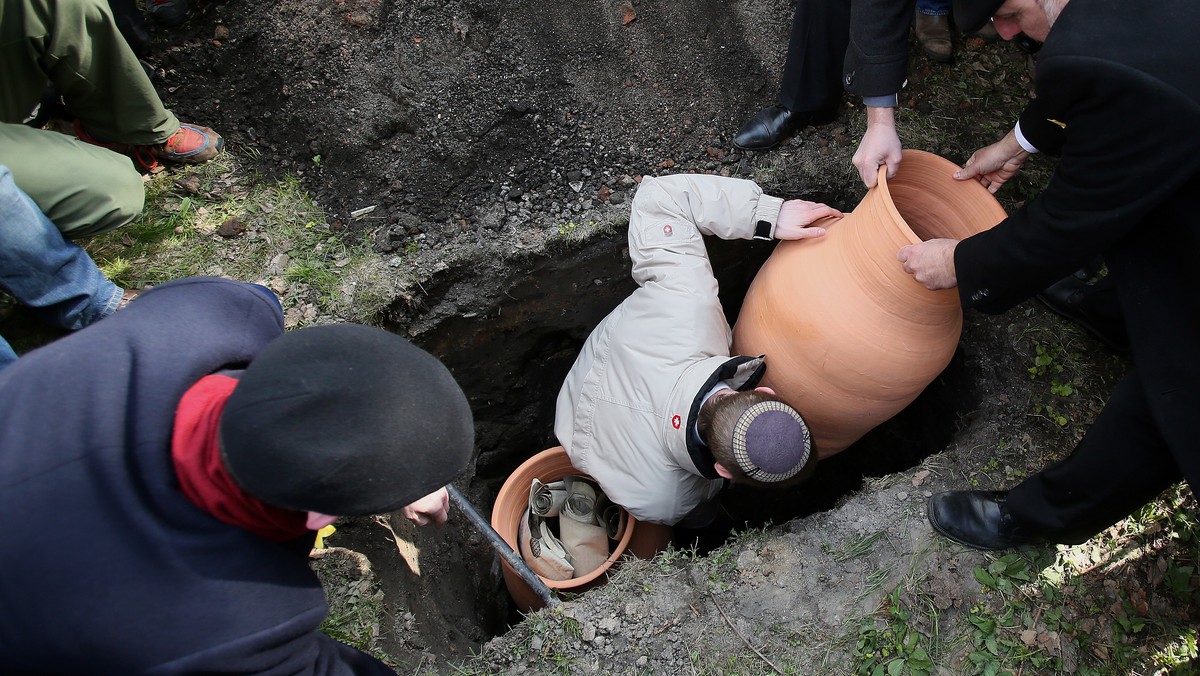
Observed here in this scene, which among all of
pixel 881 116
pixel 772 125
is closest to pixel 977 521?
pixel 881 116

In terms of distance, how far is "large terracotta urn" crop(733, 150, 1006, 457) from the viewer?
2.02m

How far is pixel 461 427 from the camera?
1.30m

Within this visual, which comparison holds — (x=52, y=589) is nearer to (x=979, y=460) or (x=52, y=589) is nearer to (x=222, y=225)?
(x=222, y=225)

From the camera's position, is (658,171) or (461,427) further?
(658,171)

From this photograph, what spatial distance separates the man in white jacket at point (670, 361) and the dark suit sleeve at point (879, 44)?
41cm

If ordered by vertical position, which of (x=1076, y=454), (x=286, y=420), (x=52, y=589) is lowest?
(x=1076, y=454)

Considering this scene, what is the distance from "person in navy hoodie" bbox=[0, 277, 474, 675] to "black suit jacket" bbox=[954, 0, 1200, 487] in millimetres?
1406

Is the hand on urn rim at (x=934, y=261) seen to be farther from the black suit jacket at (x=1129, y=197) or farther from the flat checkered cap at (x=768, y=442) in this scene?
the flat checkered cap at (x=768, y=442)

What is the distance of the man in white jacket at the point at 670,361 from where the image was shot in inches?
82.4

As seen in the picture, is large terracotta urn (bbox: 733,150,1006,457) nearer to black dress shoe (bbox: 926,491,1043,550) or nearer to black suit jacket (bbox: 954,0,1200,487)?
black suit jacket (bbox: 954,0,1200,487)

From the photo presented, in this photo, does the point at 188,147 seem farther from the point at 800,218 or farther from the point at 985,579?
the point at 985,579

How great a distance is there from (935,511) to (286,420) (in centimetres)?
197

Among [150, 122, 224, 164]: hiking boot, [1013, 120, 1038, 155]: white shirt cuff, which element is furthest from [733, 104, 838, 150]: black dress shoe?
[150, 122, 224, 164]: hiking boot

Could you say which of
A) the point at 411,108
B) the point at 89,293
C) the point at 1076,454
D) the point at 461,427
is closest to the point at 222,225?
the point at 89,293
